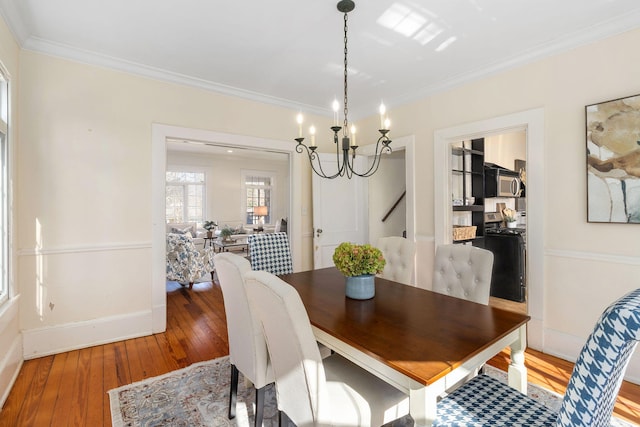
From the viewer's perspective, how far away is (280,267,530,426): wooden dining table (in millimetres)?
1070

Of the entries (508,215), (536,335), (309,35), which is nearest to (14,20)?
(309,35)

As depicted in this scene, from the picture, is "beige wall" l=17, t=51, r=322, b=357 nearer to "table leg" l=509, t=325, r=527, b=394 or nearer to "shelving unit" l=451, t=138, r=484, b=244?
"table leg" l=509, t=325, r=527, b=394

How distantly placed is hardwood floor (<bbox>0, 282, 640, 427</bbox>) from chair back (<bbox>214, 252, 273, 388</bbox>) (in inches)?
37.4

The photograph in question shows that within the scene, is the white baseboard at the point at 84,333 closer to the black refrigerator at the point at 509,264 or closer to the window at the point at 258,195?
the black refrigerator at the point at 509,264

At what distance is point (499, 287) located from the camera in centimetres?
403

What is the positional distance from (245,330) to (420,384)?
93 cm

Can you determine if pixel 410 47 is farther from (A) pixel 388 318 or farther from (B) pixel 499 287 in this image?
(B) pixel 499 287

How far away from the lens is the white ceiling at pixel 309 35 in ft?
6.70

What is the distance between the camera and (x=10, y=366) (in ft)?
6.93

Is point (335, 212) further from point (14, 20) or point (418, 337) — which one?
point (14, 20)

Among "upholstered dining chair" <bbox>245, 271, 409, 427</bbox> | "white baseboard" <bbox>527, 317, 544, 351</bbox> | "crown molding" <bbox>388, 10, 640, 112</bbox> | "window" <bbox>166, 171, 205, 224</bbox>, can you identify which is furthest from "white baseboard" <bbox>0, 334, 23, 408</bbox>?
"window" <bbox>166, 171, 205, 224</bbox>

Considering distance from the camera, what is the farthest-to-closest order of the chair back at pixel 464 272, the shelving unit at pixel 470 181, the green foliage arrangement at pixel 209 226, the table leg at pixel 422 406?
the green foliage arrangement at pixel 209 226
the shelving unit at pixel 470 181
the chair back at pixel 464 272
the table leg at pixel 422 406

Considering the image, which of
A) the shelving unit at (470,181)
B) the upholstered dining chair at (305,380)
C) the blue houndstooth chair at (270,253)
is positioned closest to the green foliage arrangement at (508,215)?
the shelving unit at (470,181)

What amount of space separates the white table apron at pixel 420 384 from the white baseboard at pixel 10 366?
2103 mm
